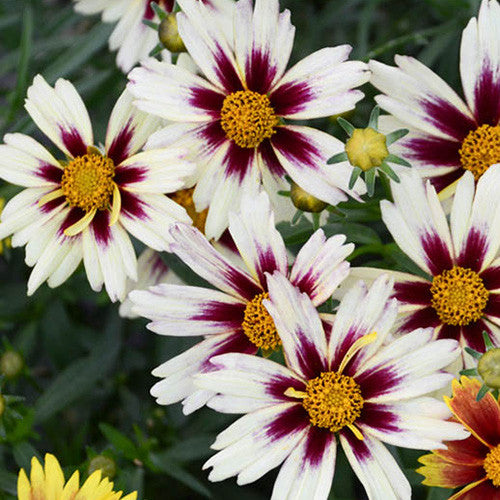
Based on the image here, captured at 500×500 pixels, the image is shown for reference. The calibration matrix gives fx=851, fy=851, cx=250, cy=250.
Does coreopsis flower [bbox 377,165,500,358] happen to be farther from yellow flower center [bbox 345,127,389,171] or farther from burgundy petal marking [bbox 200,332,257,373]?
burgundy petal marking [bbox 200,332,257,373]

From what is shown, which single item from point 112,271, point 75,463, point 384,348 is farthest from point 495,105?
point 75,463

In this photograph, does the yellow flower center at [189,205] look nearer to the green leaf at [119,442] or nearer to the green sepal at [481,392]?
the green leaf at [119,442]

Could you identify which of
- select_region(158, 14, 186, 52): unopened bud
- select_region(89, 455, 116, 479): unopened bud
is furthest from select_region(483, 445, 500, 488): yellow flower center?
select_region(158, 14, 186, 52): unopened bud

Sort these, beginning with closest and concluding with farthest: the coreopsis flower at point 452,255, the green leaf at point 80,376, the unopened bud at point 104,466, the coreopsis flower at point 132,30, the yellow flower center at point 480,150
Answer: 1. the coreopsis flower at point 452,255
2. the yellow flower center at point 480,150
3. the unopened bud at point 104,466
4. the coreopsis flower at point 132,30
5. the green leaf at point 80,376

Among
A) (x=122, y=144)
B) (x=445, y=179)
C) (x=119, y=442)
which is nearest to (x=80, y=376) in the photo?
(x=119, y=442)

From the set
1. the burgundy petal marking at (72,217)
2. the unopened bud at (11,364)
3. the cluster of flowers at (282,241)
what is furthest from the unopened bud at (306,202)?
the unopened bud at (11,364)
